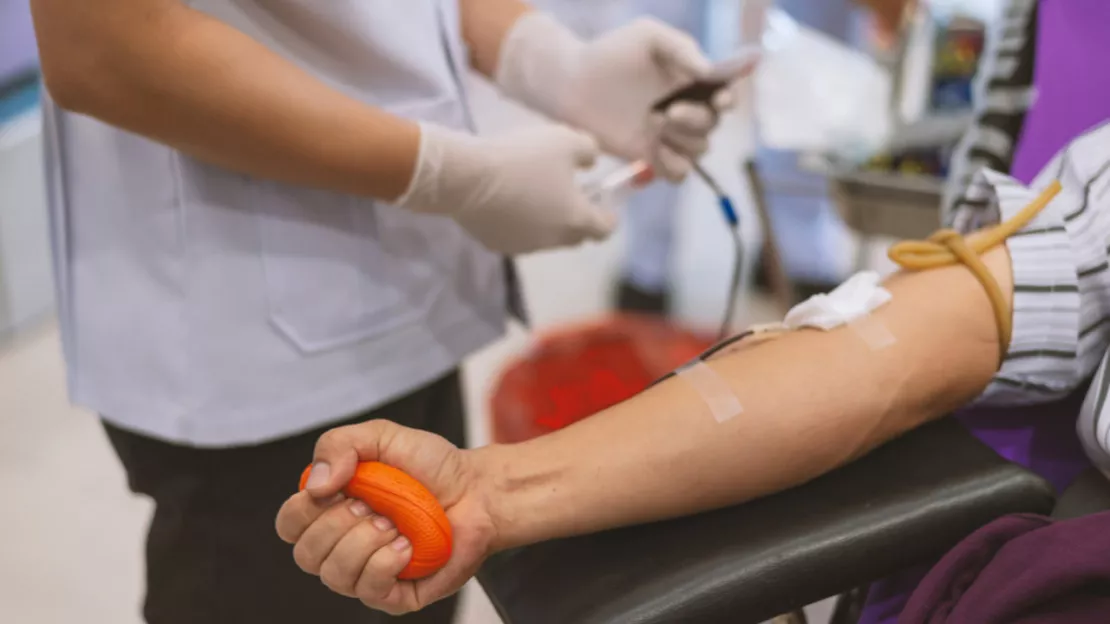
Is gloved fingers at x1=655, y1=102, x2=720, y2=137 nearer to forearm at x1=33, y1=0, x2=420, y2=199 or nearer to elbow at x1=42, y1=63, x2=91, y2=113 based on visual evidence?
forearm at x1=33, y1=0, x2=420, y2=199

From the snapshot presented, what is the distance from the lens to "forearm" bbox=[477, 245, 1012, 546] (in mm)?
737

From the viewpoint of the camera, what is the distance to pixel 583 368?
172cm

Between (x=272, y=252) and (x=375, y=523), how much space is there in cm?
38

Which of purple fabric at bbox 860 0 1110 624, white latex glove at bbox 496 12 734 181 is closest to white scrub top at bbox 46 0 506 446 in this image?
white latex glove at bbox 496 12 734 181

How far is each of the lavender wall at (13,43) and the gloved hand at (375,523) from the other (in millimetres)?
1553

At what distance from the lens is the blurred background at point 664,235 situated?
66.2 inches

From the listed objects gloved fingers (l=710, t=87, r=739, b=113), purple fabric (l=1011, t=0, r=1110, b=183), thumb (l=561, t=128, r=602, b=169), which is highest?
purple fabric (l=1011, t=0, r=1110, b=183)

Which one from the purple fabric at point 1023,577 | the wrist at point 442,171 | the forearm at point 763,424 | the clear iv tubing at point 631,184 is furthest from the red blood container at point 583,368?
the purple fabric at point 1023,577

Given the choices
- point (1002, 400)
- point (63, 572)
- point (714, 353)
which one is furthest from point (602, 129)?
point (63, 572)

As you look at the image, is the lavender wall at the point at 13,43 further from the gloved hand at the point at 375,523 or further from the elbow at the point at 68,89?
the gloved hand at the point at 375,523

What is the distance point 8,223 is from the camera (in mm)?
2203

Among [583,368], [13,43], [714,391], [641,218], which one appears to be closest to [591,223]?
[714,391]

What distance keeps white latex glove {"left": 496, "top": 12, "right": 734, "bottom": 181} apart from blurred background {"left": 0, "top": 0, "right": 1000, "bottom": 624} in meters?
0.10

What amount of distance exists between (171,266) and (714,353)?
51 centimetres
